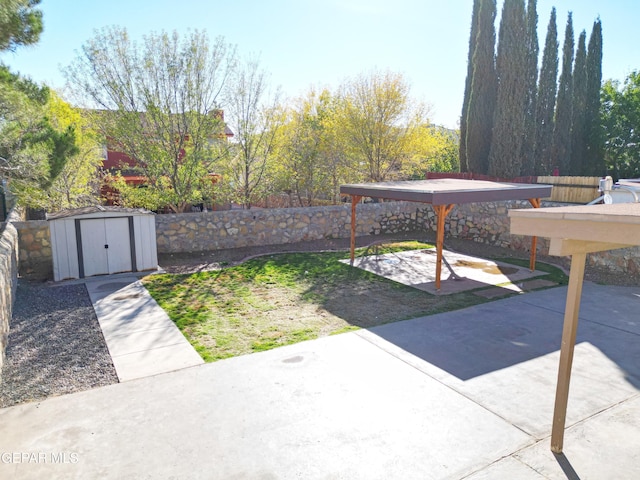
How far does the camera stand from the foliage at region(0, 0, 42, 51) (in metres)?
5.76

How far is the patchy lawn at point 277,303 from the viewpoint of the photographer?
6582 millimetres

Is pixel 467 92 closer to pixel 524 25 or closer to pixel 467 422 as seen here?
pixel 524 25

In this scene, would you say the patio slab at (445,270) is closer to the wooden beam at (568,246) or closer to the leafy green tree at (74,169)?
the wooden beam at (568,246)

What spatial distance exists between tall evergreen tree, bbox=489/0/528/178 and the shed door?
15242 millimetres

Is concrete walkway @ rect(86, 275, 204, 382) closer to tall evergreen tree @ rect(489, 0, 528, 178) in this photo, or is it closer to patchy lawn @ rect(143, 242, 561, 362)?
patchy lawn @ rect(143, 242, 561, 362)

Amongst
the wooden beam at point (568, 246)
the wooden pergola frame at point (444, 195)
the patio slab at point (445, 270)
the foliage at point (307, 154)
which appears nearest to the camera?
the wooden beam at point (568, 246)

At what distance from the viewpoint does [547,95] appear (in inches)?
784

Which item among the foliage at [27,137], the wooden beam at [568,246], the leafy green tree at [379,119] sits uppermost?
the leafy green tree at [379,119]

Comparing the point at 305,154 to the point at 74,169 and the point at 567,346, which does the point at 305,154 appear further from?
the point at 567,346

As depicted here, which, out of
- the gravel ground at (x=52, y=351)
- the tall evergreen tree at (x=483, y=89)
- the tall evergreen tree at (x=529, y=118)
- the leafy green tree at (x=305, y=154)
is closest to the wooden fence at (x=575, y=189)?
the tall evergreen tree at (x=529, y=118)

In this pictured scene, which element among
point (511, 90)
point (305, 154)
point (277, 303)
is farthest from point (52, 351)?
point (511, 90)

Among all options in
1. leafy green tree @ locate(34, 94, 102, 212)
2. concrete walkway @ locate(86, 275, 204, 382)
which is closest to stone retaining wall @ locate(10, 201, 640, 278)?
concrete walkway @ locate(86, 275, 204, 382)

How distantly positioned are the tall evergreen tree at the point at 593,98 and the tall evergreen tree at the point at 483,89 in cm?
513

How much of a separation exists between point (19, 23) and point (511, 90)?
17479 mm
